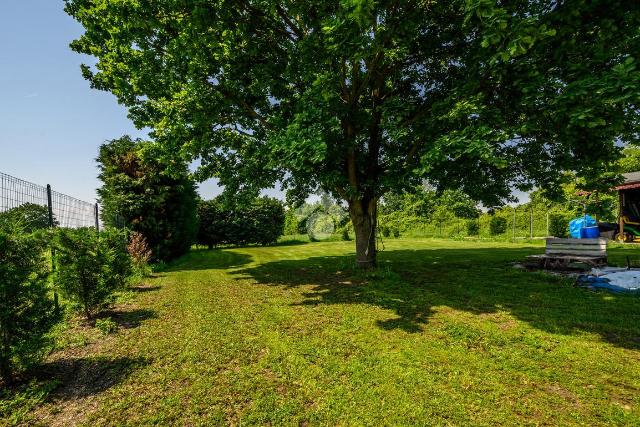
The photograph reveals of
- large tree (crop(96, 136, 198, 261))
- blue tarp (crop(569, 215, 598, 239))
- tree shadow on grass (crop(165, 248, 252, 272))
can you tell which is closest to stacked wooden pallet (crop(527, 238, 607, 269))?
blue tarp (crop(569, 215, 598, 239))

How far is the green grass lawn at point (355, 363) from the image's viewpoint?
10.5ft

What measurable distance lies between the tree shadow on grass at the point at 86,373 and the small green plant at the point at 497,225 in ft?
109

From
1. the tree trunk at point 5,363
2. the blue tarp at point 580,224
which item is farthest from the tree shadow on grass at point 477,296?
the tree trunk at point 5,363

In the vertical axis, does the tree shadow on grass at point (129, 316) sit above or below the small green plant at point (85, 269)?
below

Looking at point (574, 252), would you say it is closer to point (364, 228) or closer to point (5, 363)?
point (364, 228)

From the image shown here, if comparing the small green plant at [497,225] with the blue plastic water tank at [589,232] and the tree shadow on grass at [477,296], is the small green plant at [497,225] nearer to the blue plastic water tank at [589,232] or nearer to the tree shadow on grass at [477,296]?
the blue plastic water tank at [589,232]

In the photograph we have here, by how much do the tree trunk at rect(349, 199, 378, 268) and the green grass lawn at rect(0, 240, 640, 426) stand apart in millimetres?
3382

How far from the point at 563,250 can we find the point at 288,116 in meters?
10.1

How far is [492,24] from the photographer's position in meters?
5.21

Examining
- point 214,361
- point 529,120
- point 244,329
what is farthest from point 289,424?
point 529,120

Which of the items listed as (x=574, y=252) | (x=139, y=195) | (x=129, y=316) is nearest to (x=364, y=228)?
(x=574, y=252)

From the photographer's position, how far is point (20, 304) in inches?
154

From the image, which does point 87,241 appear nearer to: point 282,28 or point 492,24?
point 282,28

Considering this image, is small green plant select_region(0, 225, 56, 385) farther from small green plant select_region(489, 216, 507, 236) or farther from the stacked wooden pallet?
small green plant select_region(489, 216, 507, 236)
